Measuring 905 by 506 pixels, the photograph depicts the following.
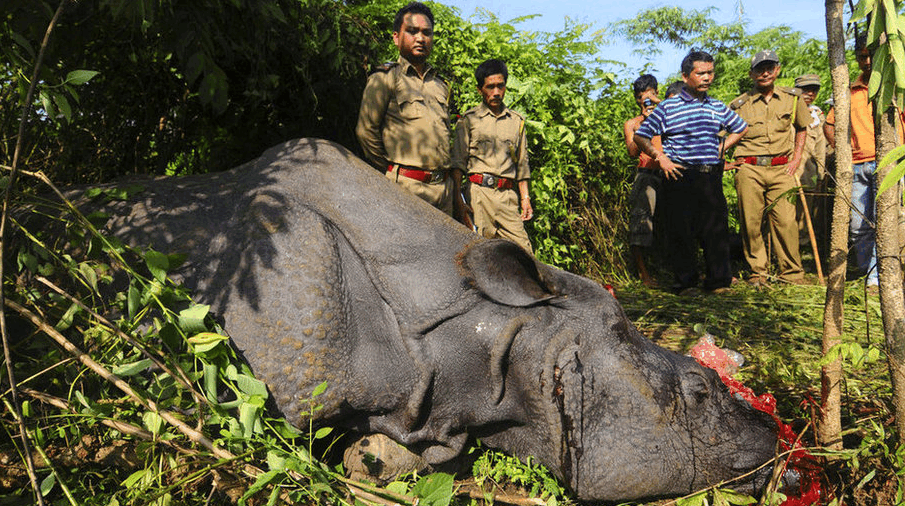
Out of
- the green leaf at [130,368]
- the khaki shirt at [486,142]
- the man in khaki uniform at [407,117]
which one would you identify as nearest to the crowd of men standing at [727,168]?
the khaki shirt at [486,142]

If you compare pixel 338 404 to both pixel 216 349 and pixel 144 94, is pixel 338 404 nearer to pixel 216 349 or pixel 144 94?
pixel 216 349

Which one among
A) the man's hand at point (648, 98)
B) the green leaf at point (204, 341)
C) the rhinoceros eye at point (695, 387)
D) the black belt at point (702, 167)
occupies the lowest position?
the rhinoceros eye at point (695, 387)

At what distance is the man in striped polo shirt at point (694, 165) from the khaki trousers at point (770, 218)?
60 cm

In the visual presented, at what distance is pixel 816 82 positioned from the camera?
30.3 feet

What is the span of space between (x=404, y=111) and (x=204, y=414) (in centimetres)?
284

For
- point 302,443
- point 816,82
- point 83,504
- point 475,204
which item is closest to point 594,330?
point 302,443

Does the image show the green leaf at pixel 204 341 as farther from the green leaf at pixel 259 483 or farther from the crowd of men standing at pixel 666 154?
the crowd of men standing at pixel 666 154

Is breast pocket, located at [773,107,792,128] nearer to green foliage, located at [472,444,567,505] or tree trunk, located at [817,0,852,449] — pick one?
tree trunk, located at [817,0,852,449]

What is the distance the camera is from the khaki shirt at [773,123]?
23.3 ft

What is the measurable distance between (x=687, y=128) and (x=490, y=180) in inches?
76.3

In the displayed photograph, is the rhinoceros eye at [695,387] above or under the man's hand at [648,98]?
under

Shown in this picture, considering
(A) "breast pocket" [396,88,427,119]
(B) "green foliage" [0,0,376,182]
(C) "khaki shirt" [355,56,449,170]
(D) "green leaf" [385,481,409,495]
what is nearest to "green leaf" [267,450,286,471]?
(D) "green leaf" [385,481,409,495]

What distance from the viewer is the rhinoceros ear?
9.78 ft

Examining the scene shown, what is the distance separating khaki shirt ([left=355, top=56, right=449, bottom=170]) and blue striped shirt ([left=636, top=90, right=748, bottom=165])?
2.57 metres
